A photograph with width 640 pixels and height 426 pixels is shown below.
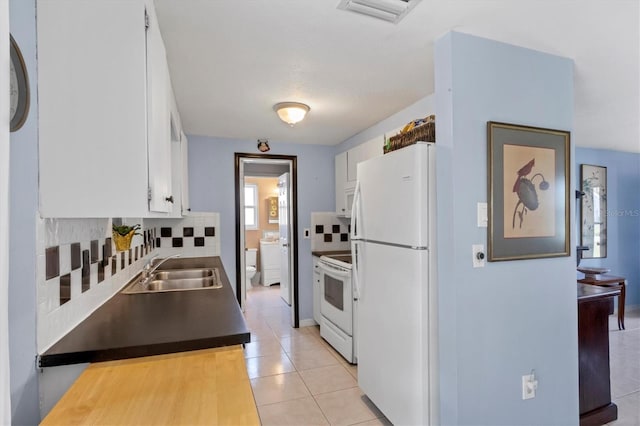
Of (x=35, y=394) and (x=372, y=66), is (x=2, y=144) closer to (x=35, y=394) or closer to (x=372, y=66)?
(x=35, y=394)

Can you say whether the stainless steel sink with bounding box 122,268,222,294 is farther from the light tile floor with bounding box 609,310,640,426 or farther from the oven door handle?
the light tile floor with bounding box 609,310,640,426

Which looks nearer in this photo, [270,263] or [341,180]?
[341,180]

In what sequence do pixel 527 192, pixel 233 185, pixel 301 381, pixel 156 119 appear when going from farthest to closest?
pixel 233 185 < pixel 301 381 < pixel 527 192 < pixel 156 119

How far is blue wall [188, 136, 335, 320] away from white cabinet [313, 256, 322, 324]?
0.08 metres

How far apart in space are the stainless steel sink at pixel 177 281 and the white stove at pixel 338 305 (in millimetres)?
1124

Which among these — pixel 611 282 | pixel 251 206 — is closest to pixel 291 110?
pixel 611 282

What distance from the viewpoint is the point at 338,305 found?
122 inches

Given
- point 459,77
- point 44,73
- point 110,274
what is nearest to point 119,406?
point 44,73

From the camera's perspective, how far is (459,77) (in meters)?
1.61

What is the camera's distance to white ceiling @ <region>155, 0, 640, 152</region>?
4.70 feet

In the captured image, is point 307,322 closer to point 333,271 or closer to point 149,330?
point 333,271

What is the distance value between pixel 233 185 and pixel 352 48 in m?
2.38

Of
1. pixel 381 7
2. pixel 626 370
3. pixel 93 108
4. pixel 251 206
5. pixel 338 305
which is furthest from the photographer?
pixel 251 206

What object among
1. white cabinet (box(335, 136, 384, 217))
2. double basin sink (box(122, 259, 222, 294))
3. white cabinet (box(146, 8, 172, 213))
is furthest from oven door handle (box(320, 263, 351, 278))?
white cabinet (box(146, 8, 172, 213))
